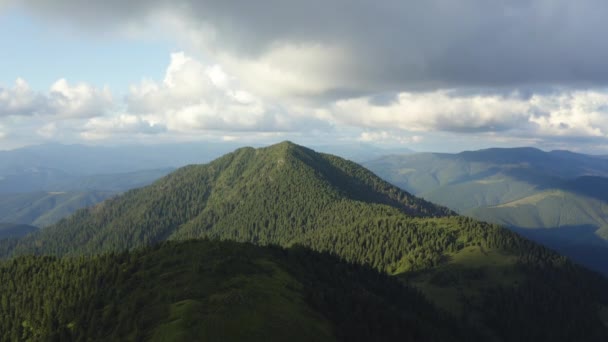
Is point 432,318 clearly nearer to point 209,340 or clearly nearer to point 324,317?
point 324,317

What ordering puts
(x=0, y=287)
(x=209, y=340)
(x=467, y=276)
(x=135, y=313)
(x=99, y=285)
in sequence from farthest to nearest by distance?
(x=467, y=276) < (x=0, y=287) < (x=99, y=285) < (x=135, y=313) < (x=209, y=340)

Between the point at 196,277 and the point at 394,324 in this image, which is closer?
the point at 394,324

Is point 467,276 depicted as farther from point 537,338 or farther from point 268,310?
point 268,310

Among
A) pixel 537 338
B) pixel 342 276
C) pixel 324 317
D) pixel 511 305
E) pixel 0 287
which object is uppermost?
pixel 324 317

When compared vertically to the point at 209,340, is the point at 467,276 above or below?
below

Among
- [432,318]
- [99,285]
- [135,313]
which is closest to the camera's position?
[135,313]

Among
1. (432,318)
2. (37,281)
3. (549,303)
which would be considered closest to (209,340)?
(432,318)
